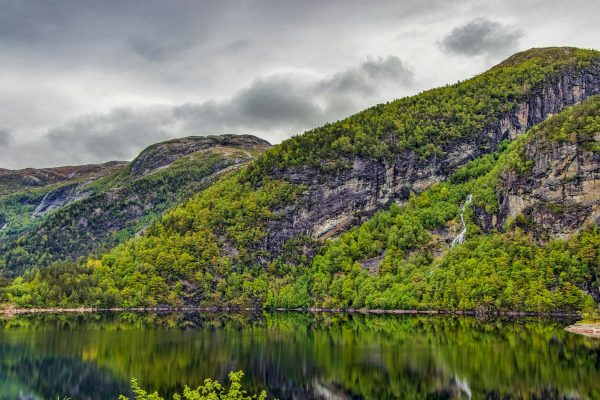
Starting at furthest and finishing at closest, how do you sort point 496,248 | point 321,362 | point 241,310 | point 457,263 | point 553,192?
point 241,310
point 457,263
point 553,192
point 496,248
point 321,362

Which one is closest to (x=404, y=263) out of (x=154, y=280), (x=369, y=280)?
(x=369, y=280)

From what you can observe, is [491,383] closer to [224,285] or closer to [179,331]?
[179,331]

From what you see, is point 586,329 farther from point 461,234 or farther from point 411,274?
point 461,234

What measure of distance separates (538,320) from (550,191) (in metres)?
54.7

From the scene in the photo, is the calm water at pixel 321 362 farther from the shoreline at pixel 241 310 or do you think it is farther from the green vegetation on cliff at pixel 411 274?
the shoreline at pixel 241 310

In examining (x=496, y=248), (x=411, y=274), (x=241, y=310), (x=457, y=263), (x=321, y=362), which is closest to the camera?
(x=321, y=362)

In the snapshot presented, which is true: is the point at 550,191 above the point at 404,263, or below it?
above

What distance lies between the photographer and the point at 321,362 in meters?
64.8

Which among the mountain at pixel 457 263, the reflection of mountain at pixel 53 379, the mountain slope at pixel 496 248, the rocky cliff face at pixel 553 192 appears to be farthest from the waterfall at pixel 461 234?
the reflection of mountain at pixel 53 379

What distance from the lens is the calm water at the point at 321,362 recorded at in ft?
166

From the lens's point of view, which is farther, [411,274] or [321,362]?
[411,274]

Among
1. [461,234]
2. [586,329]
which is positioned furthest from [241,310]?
[586,329]

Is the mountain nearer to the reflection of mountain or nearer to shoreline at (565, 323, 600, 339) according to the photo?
shoreline at (565, 323, 600, 339)

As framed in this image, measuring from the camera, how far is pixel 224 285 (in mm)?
193750
